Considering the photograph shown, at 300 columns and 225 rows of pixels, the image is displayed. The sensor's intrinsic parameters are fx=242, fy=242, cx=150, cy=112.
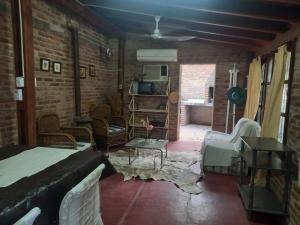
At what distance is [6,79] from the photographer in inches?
112

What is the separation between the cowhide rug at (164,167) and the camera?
3445 mm

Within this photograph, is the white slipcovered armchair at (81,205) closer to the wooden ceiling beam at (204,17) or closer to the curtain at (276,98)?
the curtain at (276,98)

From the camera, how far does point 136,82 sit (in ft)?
19.0

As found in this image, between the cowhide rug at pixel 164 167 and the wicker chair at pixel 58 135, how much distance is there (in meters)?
0.65

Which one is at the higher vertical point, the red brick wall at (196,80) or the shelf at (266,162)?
the red brick wall at (196,80)

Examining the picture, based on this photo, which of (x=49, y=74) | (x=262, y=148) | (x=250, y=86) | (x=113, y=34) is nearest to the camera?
(x=262, y=148)

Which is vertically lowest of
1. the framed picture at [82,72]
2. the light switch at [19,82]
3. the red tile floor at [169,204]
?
the red tile floor at [169,204]

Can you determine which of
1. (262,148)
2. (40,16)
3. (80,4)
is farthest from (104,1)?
(262,148)

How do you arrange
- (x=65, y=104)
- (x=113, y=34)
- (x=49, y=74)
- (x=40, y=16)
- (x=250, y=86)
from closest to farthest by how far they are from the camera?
1. (x=40, y=16)
2. (x=49, y=74)
3. (x=65, y=104)
4. (x=250, y=86)
5. (x=113, y=34)

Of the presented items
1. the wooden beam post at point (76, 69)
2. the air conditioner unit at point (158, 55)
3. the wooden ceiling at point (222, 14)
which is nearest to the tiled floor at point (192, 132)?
the air conditioner unit at point (158, 55)

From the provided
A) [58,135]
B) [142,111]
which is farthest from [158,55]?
[58,135]

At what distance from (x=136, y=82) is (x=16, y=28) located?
3.25m

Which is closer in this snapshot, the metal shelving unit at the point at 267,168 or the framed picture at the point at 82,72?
the metal shelving unit at the point at 267,168

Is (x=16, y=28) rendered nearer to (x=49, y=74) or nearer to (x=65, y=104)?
(x=49, y=74)
